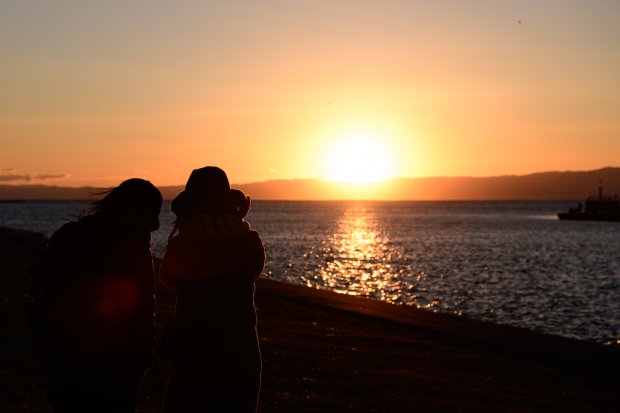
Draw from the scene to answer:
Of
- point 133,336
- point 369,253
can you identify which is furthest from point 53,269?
point 369,253

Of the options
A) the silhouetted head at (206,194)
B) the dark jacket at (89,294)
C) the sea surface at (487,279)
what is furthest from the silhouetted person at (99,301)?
the sea surface at (487,279)

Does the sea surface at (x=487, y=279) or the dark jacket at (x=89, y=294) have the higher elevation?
the dark jacket at (x=89, y=294)

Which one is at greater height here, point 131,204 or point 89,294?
point 131,204

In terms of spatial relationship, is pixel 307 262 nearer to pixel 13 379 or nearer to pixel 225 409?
pixel 13 379

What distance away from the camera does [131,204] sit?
3.85m

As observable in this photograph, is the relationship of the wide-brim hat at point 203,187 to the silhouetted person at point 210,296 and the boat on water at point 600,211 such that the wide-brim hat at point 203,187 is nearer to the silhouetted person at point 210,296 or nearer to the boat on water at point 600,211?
the silhouetted person at point 210,296

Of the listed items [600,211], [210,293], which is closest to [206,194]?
[210,293]

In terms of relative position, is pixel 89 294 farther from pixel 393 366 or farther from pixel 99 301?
pixel 393 366

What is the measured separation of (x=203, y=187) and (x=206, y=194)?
0.13 ft

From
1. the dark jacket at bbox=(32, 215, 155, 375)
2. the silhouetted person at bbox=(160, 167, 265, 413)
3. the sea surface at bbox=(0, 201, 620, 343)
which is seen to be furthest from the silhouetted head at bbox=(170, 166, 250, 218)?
the sea surface at bbox=(0, 201, 620, 343)

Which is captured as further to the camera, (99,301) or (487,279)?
(487,279)

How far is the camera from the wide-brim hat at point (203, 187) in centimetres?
389

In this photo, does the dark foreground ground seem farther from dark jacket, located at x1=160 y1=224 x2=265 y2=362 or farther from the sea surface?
the sea surface

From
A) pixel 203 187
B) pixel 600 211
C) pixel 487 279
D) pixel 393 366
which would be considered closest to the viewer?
pixel 203 187
